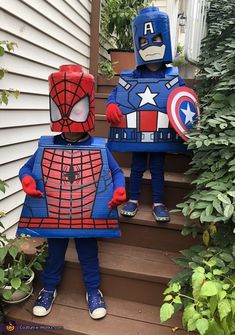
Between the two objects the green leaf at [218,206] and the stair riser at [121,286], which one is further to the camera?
the stair riser at [121,286]

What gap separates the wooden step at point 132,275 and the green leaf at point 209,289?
0.67 metres

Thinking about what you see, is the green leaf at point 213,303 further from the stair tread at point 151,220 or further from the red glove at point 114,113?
the red glove at point 114,113

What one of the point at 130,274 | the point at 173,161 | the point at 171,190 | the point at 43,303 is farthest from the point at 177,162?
the point at 43,303

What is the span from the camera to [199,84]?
105 inches

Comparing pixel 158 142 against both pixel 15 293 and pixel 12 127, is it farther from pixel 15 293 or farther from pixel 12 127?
pixel 15 293

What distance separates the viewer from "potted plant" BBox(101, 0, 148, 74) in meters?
3.90

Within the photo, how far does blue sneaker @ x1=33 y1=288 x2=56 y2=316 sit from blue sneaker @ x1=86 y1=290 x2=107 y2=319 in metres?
0.20

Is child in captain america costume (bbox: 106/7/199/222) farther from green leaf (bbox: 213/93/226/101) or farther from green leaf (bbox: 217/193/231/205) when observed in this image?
green leaf (bbox: 217/193/231/205)

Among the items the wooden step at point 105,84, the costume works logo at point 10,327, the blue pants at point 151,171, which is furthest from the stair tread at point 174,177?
the wooden step at point 105,84

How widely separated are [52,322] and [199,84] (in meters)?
2.07

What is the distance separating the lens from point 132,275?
183 cm

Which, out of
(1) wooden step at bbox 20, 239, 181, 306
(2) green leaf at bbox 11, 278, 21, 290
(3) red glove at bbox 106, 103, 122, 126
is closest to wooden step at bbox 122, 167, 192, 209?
(1) wooden step at bbox 20, 239, 181, 306

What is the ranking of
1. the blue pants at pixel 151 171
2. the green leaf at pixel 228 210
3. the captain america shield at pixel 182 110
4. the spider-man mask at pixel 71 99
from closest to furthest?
the green leaf at pixel 228 210 → the spider-man mask at pixel 71 99 → the captain america shield at pixel 182 110 → the blue pants at pixel 151 171

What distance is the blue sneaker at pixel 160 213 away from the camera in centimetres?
202
